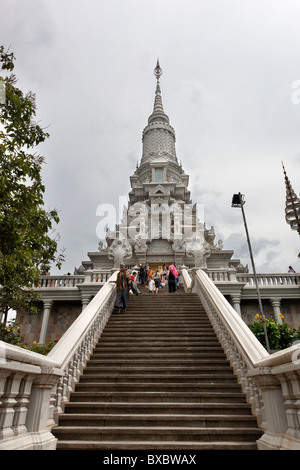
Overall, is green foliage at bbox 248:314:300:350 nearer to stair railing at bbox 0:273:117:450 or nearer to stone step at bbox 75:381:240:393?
stone step at bbox 75:381:240:393

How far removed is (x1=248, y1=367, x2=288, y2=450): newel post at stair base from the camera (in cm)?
407

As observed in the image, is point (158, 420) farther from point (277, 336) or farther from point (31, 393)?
point (277, 336)

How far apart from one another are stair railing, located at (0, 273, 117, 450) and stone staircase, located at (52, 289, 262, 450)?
382 mm

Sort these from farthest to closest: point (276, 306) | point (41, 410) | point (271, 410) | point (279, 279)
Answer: point (279, 279)
point (276, 306)
point (271, 410)
point (41, 410)

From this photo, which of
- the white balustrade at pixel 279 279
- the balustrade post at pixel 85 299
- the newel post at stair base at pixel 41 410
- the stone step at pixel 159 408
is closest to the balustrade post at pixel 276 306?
the white balustrade at pixel 279 279

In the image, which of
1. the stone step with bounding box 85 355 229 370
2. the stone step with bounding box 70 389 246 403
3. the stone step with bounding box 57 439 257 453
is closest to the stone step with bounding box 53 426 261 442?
the stone step with bounding box 57 439 257 453

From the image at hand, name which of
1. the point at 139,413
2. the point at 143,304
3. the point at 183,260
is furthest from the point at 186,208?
the point at 139,413

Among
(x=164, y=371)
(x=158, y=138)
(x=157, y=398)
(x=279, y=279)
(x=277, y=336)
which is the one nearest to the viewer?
(x=157, y=398)

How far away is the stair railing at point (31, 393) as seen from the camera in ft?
11.2

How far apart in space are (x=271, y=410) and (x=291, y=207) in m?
13.1

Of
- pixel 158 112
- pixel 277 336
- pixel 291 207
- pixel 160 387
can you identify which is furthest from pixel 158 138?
pixel 160 387

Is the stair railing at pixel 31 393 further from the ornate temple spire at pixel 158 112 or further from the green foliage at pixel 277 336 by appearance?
the ornate temple spire at pixel 158 112

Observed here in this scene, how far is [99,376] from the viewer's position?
6.32 m

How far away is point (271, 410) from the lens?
425 cm
